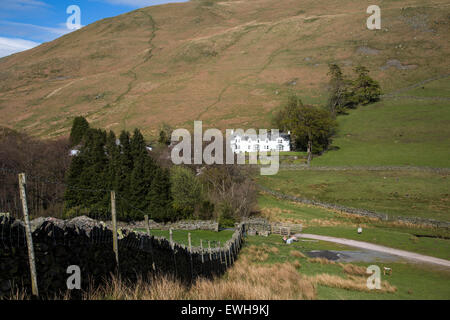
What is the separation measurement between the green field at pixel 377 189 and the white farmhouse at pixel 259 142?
75.7 feet

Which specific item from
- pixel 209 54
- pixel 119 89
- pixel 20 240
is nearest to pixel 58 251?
pixel 20 240

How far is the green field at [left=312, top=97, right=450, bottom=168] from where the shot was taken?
236 ft

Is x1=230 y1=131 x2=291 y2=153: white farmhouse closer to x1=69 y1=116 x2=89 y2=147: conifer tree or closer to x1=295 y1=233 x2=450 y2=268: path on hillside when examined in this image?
x1=69 y1=116 x2=89 y2=147: conifer tree

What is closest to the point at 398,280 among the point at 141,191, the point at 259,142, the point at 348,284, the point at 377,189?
the point at 348,284

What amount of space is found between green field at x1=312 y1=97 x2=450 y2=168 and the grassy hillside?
1698cm

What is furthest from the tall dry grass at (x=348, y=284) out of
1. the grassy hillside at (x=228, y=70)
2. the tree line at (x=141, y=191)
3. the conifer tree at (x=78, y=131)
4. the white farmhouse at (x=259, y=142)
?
the grassy hillside at (x=228, y=70)

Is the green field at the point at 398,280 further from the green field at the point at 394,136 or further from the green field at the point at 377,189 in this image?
the green field at the point at 394,136

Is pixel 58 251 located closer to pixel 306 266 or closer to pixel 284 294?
pixel 284 294

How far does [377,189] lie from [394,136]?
1288 inches

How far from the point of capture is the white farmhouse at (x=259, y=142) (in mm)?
97062

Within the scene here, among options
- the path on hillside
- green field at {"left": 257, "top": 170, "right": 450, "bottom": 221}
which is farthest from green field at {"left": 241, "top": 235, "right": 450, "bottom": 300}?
green field at {"left": 257, "top": 170, "right": 450, "bottom": 221}

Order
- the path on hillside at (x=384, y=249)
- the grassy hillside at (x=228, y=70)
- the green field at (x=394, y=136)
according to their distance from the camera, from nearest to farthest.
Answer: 1. the path on hillside at (x=384, y=249)
2. the green field at (x=394, y=136)
3. the grassy hillside at (x=228, y=70)

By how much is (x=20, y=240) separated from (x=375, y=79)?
127 meters
